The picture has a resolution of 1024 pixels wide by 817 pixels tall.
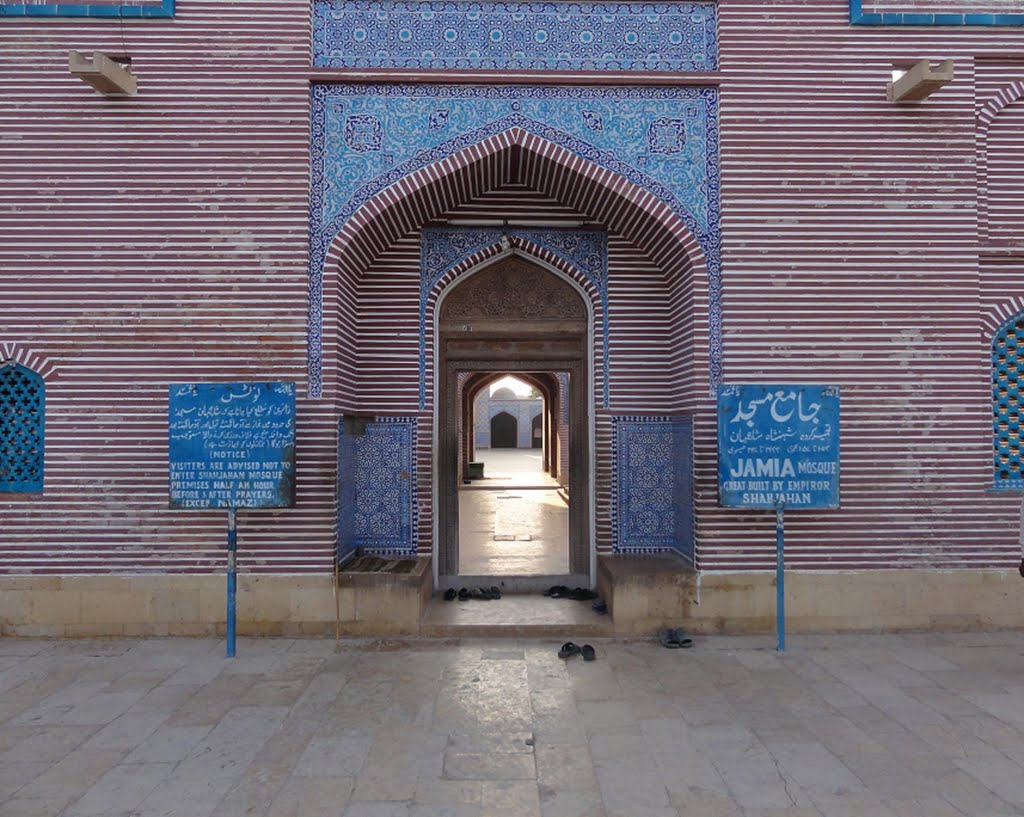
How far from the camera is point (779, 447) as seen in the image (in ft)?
18.8

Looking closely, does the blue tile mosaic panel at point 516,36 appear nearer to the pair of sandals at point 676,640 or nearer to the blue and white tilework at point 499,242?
the blue and white tilework at point 499,242

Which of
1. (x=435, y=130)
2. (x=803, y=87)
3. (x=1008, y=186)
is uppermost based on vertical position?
(x=803, y=87)

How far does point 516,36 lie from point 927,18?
3693mm

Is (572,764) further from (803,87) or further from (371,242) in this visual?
(803,87)

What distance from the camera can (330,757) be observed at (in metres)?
3.96

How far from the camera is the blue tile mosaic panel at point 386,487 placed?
697 centimetres

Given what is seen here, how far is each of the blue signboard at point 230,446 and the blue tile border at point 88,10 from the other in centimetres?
338

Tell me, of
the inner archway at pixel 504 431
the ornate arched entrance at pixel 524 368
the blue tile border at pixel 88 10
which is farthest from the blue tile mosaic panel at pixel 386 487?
the inner archway at pixel 504 431

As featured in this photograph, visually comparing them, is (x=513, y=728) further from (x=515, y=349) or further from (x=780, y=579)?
(x=515, y=349)

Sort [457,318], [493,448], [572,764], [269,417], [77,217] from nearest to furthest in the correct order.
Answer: [572,764] → [269,417] → [77,217] → [457,318] → [493,448]

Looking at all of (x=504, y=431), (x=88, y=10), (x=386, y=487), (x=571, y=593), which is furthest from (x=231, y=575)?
(x=504, y=431)

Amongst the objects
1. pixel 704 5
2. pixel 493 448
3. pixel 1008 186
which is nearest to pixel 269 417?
pixel 704 5

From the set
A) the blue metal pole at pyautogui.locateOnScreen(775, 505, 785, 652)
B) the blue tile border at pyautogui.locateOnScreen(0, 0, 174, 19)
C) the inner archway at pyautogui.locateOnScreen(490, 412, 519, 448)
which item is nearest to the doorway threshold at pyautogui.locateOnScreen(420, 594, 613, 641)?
the blue metal pole at pyautogui.locateOnScreen(775, 505, 785, 652)

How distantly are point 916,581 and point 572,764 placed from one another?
397 centimetres
